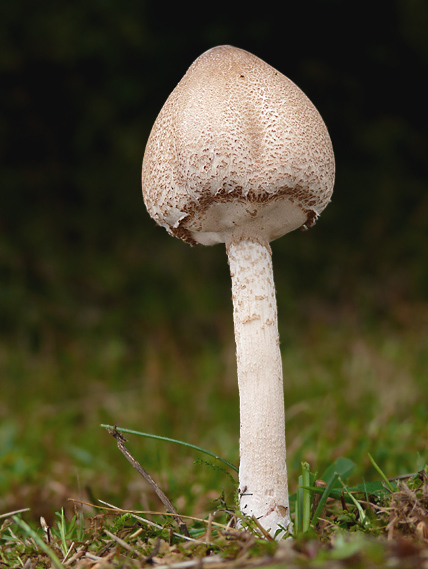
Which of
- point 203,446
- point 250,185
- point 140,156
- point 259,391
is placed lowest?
point 203,446

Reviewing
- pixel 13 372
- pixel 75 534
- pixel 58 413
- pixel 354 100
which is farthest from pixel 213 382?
pixel 354 100

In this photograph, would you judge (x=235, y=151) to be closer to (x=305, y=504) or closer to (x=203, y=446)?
(x=305, y=504)

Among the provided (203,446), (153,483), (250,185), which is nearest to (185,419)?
(203,446)

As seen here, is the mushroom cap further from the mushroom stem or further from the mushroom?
the mushroom stem

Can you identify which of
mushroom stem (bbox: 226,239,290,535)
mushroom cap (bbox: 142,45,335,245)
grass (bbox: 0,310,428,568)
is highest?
mushroom cap (bbox: 142,45,335,245)

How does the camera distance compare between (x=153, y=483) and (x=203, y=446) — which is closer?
(x=153, y=483)

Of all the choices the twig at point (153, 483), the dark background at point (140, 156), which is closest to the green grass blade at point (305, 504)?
the twig at point (153, 483)

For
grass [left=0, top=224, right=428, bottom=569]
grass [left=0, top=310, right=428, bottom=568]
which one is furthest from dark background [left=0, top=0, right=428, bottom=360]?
grass [left=0, top=310, right=428, bottom=568]
